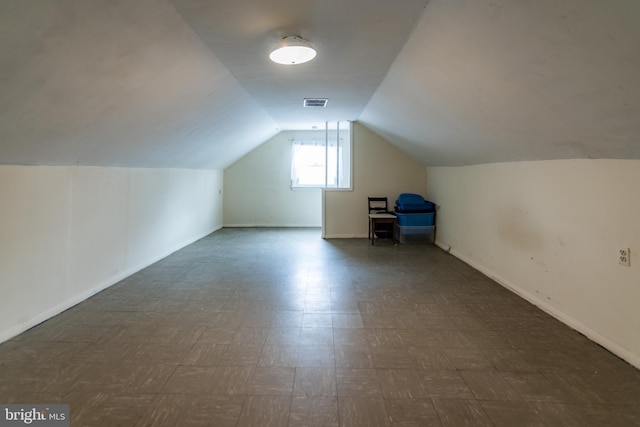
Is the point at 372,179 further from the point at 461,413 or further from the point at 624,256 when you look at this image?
the point at 461,413

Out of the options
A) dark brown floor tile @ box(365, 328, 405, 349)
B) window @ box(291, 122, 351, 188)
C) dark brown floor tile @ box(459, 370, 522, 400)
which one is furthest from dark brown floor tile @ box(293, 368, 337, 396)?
window @ box(291, 122, 351, 188)

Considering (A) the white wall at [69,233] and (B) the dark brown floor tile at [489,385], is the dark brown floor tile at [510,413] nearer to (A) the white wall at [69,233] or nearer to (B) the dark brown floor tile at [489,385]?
(B) the dark brown floor tile at [489,385]

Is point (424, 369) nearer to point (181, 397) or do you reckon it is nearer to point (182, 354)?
point (181, 397)

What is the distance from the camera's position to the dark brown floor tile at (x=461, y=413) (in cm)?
140

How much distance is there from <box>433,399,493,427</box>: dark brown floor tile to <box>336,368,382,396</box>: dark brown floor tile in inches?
11.9

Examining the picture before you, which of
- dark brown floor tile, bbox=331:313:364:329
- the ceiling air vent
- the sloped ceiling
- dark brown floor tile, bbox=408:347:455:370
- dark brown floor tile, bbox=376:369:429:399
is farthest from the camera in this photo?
the ceiling air vent

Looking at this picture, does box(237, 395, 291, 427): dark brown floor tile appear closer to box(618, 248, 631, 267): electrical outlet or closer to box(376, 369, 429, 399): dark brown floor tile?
box(376, 369, 429, 399): dark brown floor tile

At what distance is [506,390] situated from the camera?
1610 millimetres

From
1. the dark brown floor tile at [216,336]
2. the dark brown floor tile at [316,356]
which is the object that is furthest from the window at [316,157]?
the dark brown floor tile at [316,356]

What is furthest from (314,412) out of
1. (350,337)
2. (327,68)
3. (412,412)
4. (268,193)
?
(268,193)

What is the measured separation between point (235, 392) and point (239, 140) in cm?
428

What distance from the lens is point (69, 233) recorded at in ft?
8.54

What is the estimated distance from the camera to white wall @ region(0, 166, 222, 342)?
212cm

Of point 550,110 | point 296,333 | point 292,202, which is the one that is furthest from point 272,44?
point 292,202
